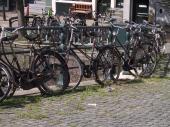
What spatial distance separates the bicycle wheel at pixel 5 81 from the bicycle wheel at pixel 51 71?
0.61 meters

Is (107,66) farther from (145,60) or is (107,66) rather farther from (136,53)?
(145,60)

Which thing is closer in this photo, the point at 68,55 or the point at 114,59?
the point at 68,55

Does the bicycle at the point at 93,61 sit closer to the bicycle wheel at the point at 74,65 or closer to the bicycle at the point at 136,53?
the bicycle wheel at the point at 74,65

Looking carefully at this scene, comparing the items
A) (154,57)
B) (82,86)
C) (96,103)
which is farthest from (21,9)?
(96,103)

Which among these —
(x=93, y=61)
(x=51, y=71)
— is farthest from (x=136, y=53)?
(x=51, y=71)

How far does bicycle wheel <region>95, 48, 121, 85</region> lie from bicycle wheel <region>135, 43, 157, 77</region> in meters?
0.89

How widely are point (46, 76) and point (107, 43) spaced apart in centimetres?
202

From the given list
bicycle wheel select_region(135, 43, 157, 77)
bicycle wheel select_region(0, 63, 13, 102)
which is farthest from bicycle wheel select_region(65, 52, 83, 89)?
bicycle wheel select_region(135, 43, 157, 77)

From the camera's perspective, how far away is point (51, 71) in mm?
9133

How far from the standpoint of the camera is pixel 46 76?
9.00 m

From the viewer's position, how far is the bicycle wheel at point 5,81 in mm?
8273

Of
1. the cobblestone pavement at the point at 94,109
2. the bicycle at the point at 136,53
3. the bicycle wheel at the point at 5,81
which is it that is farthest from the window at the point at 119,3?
the bicycle wheel at the point at 5,81

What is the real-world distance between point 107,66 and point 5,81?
8.11 feet

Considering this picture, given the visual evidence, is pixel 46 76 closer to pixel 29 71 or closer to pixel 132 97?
pixel 29 71
